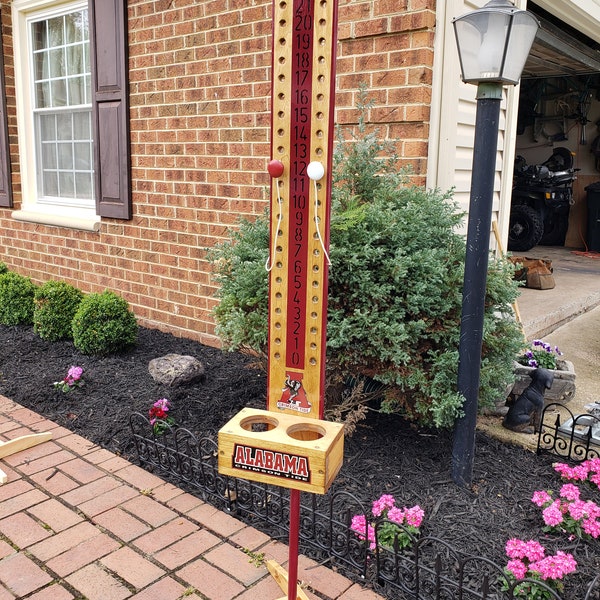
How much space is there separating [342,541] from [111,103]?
427cm

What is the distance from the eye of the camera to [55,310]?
16.9ft

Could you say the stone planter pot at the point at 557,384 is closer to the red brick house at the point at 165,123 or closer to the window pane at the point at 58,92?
the red brick house at the point at 165,123

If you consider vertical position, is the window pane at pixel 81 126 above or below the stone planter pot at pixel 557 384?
above

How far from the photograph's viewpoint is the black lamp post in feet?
8.05

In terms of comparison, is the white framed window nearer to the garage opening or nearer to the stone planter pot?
the stone planter pot

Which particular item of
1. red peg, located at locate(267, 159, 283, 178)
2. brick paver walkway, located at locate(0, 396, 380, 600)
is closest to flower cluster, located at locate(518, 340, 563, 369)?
brick paver walkway, located at locate(0, 396, 380, 600)

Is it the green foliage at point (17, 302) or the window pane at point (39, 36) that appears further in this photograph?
the window pane at point (39, 36)

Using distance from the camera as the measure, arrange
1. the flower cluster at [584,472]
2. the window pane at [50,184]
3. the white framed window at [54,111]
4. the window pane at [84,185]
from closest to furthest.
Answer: the flower cluster at [584,472]
the white framed window at [54,111]
the window pane at [84,185]
the window pane at [50,184]

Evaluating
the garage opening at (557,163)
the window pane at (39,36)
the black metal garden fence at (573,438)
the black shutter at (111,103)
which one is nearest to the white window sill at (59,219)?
the black shutter at (111,103)

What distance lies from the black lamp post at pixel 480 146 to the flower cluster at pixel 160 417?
1.56m

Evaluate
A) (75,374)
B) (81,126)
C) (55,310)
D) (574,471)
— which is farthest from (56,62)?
(574,471)

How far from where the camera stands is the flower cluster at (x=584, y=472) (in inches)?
112

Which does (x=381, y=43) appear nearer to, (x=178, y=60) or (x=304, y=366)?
(x=178, y=60)

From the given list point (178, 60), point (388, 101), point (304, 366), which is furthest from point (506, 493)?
point (178, 60)
